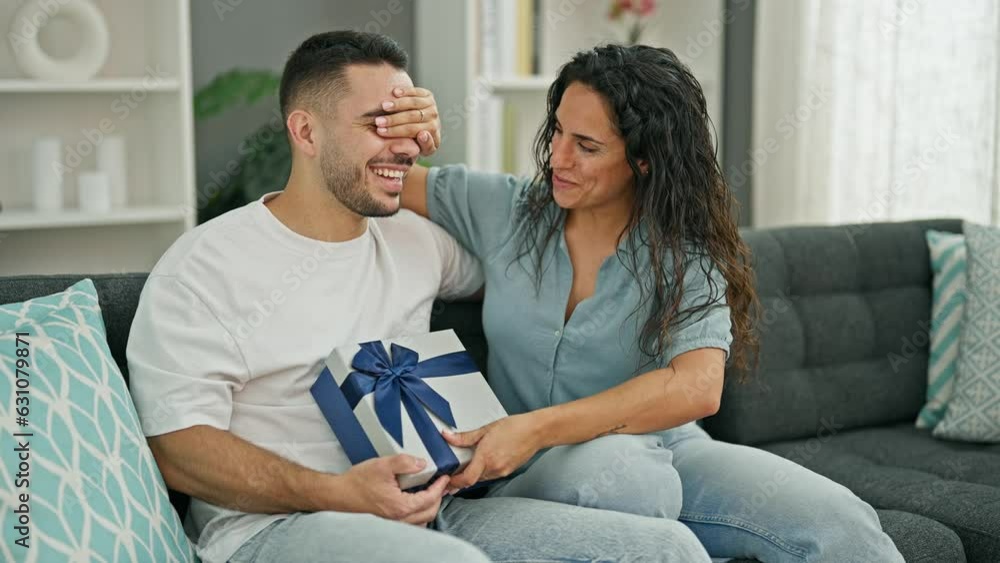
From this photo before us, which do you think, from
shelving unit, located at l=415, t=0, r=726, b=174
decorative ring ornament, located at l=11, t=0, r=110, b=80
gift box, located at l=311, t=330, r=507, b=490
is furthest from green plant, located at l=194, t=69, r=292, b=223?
gift box, located at l=311, t=330, r=507, b=490

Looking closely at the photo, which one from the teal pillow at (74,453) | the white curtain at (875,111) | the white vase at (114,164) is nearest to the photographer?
the teal pillow at (74,453)

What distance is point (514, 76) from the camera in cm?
356

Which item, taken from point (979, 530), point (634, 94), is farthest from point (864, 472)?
point (634, 94)

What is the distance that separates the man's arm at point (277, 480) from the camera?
5.16ft

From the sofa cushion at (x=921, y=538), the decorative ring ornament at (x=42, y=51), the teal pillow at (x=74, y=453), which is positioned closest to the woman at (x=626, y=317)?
the sofa cushion at (x=921, y=538)

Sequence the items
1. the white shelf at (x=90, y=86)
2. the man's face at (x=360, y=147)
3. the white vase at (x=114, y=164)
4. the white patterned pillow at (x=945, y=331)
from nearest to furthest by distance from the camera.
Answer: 1. the man's face at (x=360, y=147)
2. the white patterned pillow at (x=945, y=331)
3. the white shelf at (x=90, y=86)
4. the white vase at (x=114, y=164)

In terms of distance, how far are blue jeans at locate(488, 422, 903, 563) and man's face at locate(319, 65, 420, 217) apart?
50 cm

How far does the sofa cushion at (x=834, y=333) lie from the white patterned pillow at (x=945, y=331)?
0.16 ft

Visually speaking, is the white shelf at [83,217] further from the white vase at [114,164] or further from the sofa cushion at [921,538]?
the sofa cushion at [921,538]

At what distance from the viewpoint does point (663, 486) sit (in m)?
1.75

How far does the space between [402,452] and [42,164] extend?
181cm

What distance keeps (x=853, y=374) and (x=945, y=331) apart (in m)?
0.22

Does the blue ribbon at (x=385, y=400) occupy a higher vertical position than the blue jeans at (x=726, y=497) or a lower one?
higher

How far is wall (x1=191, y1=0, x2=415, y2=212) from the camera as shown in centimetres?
336
